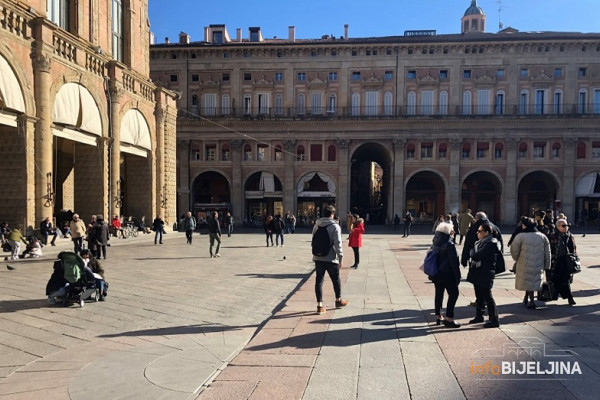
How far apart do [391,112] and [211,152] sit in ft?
62.2

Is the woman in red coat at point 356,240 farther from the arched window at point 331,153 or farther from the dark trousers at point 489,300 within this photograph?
the arched window at point 331,153

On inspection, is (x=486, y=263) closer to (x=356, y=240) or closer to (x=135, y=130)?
(x=356, y=240)

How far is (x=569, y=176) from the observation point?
39.0 meters

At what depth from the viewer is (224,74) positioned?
42.7 m

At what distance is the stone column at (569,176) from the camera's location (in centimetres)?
3881

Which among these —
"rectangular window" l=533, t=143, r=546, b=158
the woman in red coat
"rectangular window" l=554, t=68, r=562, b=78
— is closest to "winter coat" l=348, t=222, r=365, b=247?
the woman in red coat

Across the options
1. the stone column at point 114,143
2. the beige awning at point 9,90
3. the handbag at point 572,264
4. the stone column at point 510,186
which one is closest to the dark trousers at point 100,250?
the beige awning at point 9,90

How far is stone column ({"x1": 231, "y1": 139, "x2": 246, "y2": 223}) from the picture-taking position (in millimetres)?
41344

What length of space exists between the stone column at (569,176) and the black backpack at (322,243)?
40.6 m

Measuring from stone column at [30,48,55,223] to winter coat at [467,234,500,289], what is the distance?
1614cm

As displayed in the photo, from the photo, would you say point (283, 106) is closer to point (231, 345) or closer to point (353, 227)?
point (353, 227)

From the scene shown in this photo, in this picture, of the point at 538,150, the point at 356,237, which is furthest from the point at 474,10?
the point at 356,237

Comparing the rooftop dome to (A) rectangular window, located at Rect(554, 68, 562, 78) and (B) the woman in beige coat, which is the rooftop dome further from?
(B) the woman in beige coat

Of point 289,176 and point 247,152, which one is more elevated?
point 247,152
